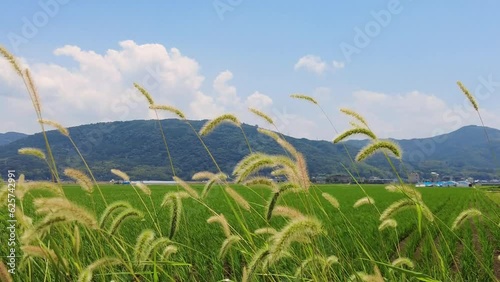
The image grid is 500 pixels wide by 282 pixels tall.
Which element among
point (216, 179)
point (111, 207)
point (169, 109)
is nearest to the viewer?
point (111, 207)

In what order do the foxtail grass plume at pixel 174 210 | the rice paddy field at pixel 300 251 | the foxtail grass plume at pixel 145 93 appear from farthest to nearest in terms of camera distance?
the foxtail grass plume at pixel 145 93, the rice paddy field at pixel 300 251, the foxtail grass plume at pixel 174 210

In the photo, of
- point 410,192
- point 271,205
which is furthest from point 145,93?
point 410,192

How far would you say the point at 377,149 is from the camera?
3309mm

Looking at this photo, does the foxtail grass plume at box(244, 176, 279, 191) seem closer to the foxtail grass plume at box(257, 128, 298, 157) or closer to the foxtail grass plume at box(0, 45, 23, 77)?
the foxtail grass plume at box(257, 128, 298, 157)

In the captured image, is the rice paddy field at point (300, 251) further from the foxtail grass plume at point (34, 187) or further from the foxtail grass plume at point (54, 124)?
the foxtail grass plume at point (54, 124)

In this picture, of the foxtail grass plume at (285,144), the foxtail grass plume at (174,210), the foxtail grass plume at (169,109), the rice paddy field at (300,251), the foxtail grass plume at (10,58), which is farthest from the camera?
the foxtail grass plume at (169,109)

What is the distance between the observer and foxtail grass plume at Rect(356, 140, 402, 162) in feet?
10.8

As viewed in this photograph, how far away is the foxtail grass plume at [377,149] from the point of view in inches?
129

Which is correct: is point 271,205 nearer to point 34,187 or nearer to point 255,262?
point 255,262

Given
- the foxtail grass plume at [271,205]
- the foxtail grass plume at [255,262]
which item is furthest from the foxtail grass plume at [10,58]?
the foxtail grass plume at [255,262]

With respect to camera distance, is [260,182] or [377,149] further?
[260,182]

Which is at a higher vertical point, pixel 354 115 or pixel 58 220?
pixel 354 115

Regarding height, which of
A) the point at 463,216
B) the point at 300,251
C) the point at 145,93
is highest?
the point at 145,93

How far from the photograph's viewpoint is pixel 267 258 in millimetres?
2412
